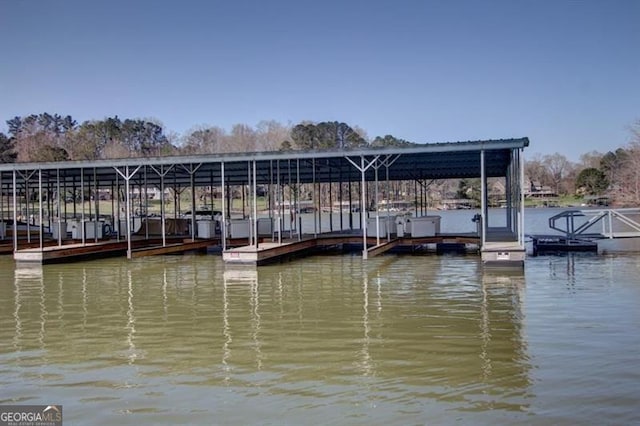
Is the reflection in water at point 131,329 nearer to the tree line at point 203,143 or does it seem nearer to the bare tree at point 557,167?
the tree line at point 203,143

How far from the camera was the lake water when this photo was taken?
16.7 feet

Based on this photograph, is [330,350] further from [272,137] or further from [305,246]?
[272,137]

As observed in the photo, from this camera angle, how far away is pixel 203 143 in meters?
76.6

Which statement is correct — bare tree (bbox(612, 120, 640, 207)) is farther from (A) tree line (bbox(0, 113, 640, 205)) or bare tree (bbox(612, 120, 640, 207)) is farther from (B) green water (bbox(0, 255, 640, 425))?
(B) green water (bbox(0, 255, 640, 425))

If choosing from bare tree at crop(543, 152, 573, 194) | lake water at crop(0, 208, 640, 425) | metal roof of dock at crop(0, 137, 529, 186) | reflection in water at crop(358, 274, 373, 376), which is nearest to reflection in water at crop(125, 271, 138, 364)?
lake water at crop(0, 208, 640, 425)

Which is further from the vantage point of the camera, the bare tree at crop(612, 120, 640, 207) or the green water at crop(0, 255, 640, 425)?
the bare tree at crop(612, 120, 640, 207)

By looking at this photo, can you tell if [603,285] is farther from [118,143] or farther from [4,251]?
[118,143]

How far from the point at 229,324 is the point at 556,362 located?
4.49 m

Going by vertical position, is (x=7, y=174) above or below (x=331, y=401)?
above

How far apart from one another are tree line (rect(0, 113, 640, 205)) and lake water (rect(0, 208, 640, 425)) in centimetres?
3241

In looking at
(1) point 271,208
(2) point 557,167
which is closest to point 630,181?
(1) point 271,208

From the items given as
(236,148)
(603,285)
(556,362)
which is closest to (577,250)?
(603,285)

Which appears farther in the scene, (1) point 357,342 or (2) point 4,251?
(2) point 4,251

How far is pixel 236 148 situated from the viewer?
70.7 m
